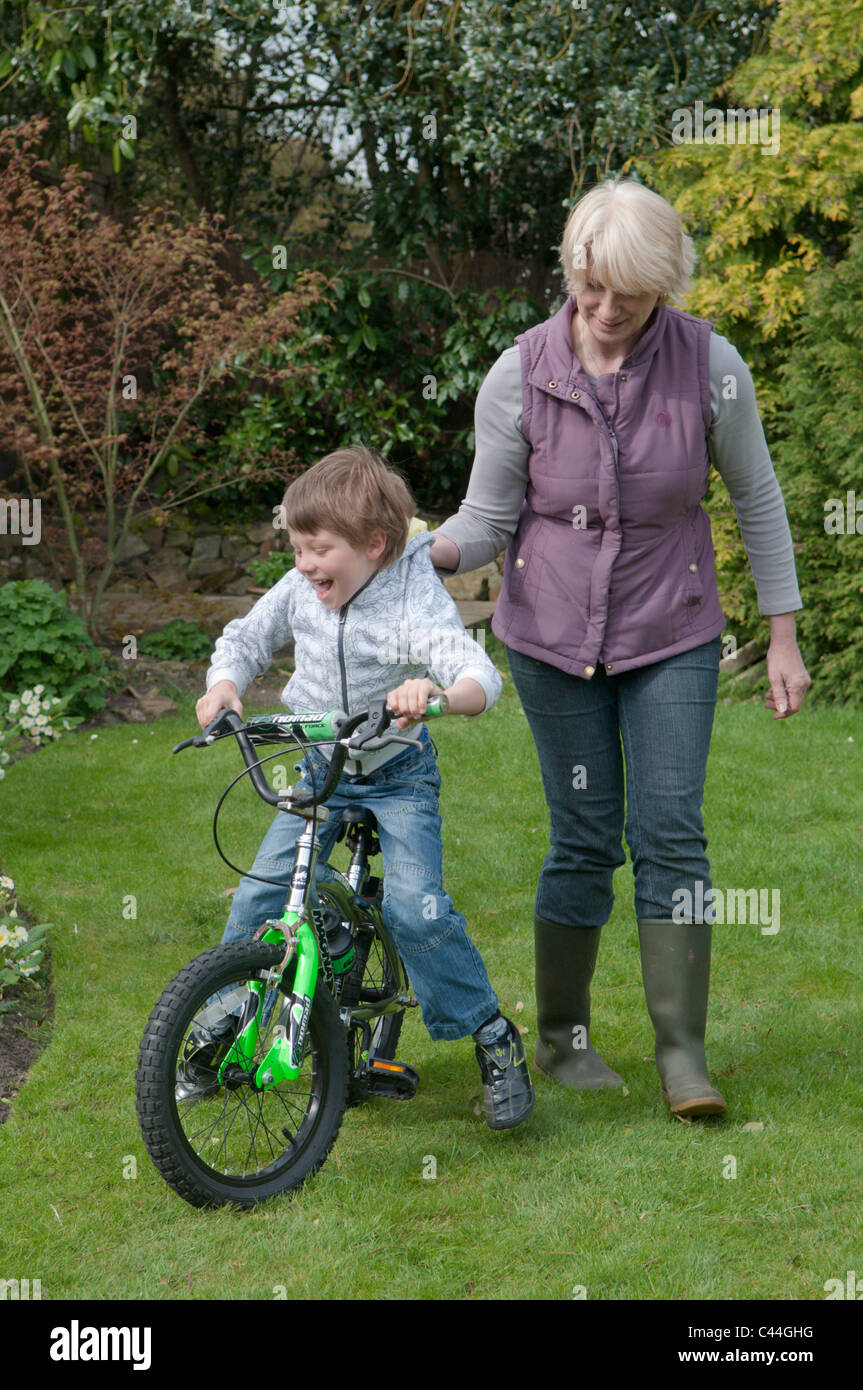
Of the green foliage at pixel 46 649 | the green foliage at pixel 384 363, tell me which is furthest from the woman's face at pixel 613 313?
the green foliage at pixel 384 363

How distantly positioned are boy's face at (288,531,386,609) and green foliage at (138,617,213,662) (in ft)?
18.3

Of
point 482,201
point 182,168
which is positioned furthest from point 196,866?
point 182,168

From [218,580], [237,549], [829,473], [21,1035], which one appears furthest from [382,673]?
[237,549]

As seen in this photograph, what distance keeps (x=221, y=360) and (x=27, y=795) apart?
11.3ft

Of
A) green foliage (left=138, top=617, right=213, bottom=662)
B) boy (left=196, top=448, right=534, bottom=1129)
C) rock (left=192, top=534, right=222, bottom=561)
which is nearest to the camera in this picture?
boy (left=196, top=448, right=534, bottom=1129)

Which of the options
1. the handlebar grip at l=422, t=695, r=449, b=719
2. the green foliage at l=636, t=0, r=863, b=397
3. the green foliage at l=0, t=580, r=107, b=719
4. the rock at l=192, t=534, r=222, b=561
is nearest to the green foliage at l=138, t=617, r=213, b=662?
the green foliage at l=0, t=580, r=107, b=719

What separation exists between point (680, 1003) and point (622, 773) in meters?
0.54

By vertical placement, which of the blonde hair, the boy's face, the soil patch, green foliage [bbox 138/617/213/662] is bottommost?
the soil patch

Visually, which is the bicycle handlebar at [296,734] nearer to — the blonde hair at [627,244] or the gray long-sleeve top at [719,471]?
the gray long-sleeve top at [719,471]

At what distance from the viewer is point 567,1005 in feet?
10.7

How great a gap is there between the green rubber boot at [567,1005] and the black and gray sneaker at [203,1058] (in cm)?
90

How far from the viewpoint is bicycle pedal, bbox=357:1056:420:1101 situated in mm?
2871

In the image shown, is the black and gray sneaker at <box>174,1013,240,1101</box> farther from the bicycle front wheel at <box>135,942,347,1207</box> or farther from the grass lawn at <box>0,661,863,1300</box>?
the grass lawn at <box>0,661,863,1300</box>

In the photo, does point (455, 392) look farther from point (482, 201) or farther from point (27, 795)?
point (27, 795)
